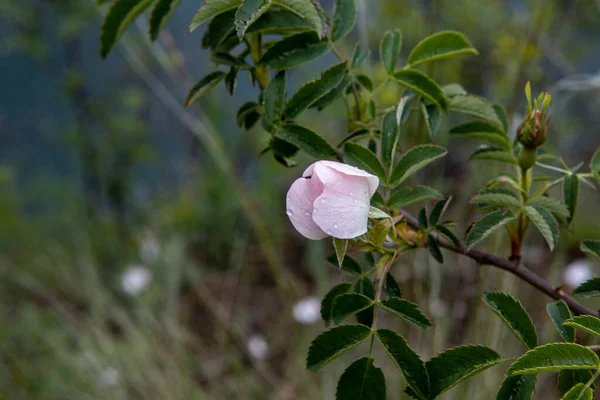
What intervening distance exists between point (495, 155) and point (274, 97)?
0.63ft

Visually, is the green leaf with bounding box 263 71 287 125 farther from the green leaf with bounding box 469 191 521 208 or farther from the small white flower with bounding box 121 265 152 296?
the small white flower with bounding box 121 265 152 296

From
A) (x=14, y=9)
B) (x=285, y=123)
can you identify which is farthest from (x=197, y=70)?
(x=285, y=123)

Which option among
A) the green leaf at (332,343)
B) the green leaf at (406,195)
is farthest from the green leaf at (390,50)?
the green leaf at (332,343)

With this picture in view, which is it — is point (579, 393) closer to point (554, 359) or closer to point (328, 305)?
point (554, 359)

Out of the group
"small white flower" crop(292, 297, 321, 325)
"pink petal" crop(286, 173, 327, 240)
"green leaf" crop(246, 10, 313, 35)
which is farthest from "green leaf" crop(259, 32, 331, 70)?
"small white flower" crop(292, 297, 321, 325)

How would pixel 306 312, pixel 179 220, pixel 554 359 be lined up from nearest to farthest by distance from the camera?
pixel 554 359
pixel 306 312
pixel 179 220

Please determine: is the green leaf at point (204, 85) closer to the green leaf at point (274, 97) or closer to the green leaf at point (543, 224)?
the green leaf at point (274, 97)

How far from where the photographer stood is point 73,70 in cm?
213

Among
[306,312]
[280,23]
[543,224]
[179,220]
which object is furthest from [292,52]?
[179,220]

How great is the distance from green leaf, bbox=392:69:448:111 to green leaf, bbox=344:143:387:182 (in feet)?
0.23

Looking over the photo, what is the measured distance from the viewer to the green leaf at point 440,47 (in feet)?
1.63

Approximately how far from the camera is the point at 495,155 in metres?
0.49

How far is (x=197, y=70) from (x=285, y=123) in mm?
2386

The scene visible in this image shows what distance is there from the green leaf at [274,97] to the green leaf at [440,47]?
0.13 metres
